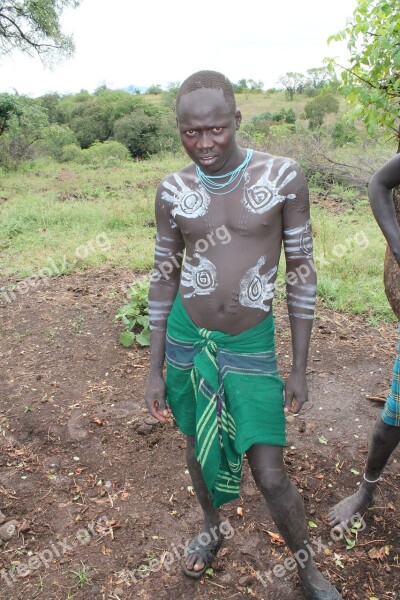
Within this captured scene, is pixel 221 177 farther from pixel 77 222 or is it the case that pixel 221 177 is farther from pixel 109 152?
pixel 109 152

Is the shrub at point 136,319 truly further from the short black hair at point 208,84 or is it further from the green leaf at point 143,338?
the short black hair at point 208,84

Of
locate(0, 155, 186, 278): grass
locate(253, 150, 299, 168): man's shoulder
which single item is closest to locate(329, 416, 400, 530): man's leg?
locate(253, 150, 299, 168): man's shoulder

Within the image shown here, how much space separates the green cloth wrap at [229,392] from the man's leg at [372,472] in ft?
1.90

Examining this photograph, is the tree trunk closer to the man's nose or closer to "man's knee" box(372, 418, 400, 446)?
"man's knee" box(372, 418, 400, 446)

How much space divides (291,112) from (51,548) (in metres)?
18.8

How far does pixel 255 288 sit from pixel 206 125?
0.52 metres

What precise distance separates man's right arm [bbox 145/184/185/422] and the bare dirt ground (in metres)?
0.67

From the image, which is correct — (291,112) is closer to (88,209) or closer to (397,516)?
(88,209)

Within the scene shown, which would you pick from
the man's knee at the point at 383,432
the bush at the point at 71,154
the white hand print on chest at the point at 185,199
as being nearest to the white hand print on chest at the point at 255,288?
the white hand print on chest at the point at 185,199

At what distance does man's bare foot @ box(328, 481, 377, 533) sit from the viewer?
2.15 meters

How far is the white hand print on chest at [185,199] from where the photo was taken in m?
1.67

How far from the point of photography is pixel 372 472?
2127 mm

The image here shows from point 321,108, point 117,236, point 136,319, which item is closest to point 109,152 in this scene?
point 321,108

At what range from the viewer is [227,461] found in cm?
173
